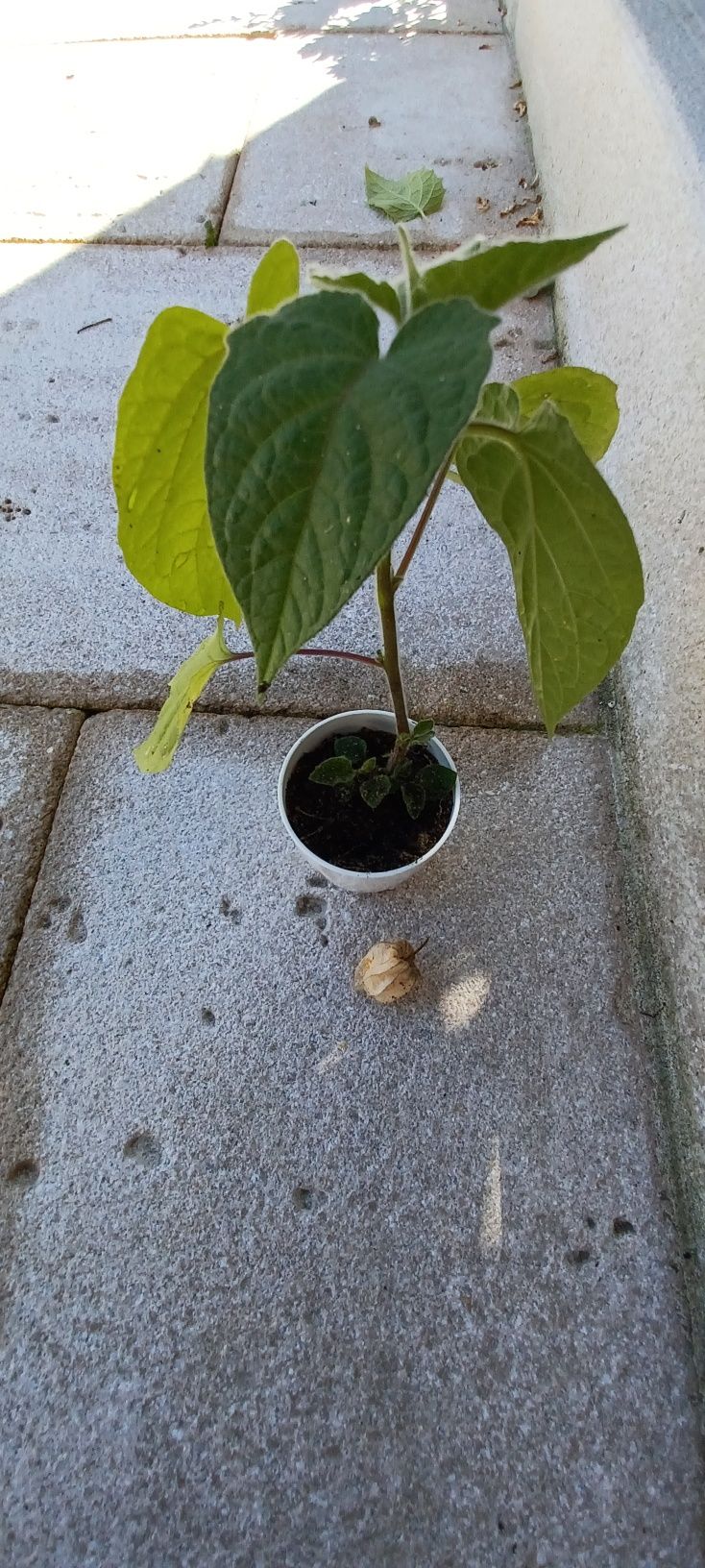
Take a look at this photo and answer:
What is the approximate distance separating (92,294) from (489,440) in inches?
70.1

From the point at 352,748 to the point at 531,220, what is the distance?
1.69 metres

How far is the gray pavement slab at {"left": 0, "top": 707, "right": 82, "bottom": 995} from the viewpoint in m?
1.34

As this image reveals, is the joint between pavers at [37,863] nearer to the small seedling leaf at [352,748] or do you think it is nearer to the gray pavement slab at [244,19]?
the small seedling leaf at [352,748]

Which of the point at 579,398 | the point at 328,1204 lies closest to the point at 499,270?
the point at 579,398

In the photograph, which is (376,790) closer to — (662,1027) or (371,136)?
(662,1027)

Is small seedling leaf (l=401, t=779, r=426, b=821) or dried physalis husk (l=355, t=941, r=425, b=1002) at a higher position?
small seedling leaf (l=401, t=779, r=426, b=821)

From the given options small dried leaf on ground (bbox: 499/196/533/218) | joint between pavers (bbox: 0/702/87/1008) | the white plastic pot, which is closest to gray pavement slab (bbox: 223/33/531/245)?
small dried leaf on ground (bbox: 499/196/533/218)

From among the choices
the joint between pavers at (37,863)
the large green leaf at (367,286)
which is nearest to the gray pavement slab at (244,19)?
the joint between pavers at (37,863)

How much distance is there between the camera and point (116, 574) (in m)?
1.66

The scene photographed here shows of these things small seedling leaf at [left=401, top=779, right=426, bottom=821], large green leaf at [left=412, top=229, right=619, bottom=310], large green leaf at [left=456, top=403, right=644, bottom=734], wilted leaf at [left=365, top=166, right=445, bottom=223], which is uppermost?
large green leaf at [left=412, top=229, right=619, bottom=310]

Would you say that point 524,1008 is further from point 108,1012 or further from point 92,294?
point 92,294

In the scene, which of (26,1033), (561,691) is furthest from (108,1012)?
(561,691)

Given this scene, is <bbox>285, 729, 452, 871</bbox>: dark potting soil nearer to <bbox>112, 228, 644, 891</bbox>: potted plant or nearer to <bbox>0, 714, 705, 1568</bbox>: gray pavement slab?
<bbox>0, 714, 705, 1568</bbox>: gray pavement slab

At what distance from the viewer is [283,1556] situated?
0.94 meters
